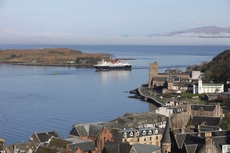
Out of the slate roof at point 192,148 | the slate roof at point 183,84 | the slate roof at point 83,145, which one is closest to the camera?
the slate roof at point 192,148

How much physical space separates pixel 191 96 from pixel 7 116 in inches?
703

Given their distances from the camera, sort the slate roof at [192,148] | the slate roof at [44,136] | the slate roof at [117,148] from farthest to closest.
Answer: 1. the slate roof at [44,136]
2. the slate roof at [117,148]
3. the slate roof at [192,148]

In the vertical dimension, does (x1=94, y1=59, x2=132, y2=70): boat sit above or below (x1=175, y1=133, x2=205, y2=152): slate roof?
below

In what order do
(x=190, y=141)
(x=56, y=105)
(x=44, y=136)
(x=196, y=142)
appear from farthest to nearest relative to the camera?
1. (x=56, y=105)
2. (x=44, y=136)
3. (x=190, y=141)
4. (x=196, y=142)

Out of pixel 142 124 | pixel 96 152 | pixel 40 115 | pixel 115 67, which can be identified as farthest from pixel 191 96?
Answer: pixel 115 67

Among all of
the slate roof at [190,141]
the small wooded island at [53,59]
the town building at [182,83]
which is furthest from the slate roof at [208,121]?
the small wooded island at [53,59]

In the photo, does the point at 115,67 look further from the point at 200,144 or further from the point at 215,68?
the point at 200,144

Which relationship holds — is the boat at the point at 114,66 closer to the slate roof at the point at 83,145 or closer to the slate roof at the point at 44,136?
the slate roof at the point at 44,136

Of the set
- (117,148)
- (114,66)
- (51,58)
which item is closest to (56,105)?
(117,148)

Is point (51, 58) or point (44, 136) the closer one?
point (44, 136)

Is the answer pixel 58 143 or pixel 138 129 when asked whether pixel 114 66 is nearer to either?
pixel 138 129

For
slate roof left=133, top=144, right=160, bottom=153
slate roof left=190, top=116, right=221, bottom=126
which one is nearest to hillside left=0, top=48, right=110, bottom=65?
slate roof left=190, top=116, right=221, bottom=126

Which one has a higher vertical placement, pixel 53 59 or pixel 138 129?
pixel 138 129

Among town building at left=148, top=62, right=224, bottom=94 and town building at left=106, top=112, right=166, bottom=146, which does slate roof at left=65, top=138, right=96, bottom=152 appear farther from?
town building at left=148, top=62, right=224, bottom=94
